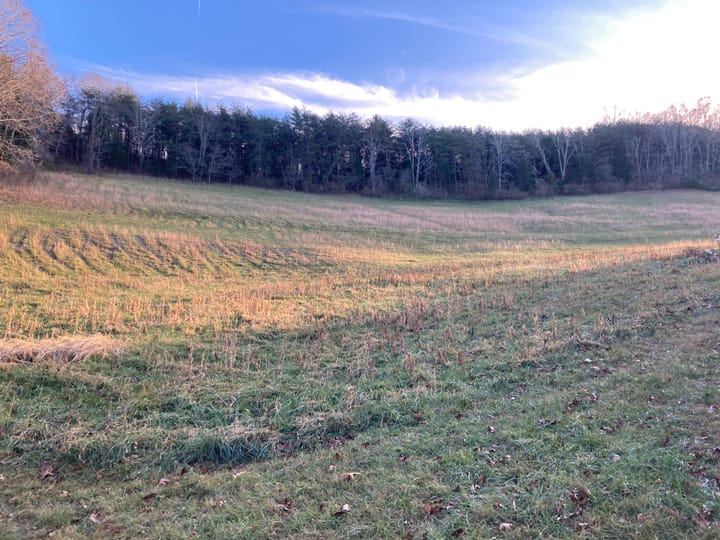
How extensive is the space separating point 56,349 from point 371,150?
2469 inches

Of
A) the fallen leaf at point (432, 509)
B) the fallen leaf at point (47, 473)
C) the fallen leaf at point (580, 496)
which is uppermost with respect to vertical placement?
the fallen leaf at point (580, 496)

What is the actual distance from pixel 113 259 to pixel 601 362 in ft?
66.6

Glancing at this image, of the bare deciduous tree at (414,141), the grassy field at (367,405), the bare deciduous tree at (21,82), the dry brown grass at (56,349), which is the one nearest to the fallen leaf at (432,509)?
the grassy field at (367,405)

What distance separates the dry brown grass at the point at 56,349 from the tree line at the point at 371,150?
43.6 metres

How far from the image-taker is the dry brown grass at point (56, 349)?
8141 mm

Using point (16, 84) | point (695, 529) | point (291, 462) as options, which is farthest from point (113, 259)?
point (695, 529)

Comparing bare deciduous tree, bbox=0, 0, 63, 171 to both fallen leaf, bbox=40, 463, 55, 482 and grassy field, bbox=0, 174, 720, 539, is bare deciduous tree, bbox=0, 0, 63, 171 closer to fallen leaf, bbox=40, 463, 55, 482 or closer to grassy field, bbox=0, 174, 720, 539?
grassy field, bbox=0, 174, 720, 539

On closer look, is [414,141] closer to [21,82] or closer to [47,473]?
[21,82]

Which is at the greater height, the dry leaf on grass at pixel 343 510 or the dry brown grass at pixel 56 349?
the dry brown grass at pixel 56 349

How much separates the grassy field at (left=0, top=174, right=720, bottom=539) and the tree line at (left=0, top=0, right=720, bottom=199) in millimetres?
43365

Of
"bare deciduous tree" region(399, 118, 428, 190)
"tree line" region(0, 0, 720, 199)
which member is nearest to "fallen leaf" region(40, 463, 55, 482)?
"tree line" region(0, 0, 720, 199)

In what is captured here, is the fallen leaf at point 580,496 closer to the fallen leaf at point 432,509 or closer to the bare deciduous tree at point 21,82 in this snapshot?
the fallen leaf at point 432,509

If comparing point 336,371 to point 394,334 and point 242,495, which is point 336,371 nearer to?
point 394,334

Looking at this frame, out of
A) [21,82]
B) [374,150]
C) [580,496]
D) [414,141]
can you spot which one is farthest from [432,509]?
[414,141]
